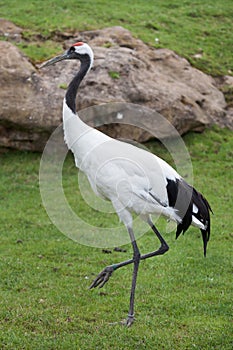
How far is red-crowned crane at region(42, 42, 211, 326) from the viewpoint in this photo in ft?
22.8

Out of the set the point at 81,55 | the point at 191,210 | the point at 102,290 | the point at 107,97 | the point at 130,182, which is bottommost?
the point at 107,97

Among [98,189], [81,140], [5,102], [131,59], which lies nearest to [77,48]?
[81,140]

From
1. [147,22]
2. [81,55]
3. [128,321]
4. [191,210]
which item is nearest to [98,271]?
[128,321]

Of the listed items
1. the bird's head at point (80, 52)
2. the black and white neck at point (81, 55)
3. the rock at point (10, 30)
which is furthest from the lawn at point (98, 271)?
the bird's head at point (80, 52)

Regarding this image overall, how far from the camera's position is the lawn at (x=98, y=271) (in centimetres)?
648

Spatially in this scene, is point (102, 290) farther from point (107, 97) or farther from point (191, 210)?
point (107, 97)

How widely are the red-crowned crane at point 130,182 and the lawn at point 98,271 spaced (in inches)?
19.9

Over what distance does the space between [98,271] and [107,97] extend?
5184 mm

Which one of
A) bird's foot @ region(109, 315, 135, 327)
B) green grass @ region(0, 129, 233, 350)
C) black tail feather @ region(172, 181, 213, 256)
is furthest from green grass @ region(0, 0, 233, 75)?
bird's foot @ region(109, 315, 135, 327)

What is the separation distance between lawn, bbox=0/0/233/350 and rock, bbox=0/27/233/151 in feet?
1.67

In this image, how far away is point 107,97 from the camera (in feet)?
41.7

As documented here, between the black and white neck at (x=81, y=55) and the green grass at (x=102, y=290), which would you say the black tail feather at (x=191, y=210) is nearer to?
the green grass at (x=102, y=290)

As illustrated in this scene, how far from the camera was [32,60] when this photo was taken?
13.5 m

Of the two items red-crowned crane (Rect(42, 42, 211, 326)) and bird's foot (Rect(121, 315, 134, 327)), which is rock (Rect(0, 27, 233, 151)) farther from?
bird's foot (Rect(121, 315, 134, 327))
